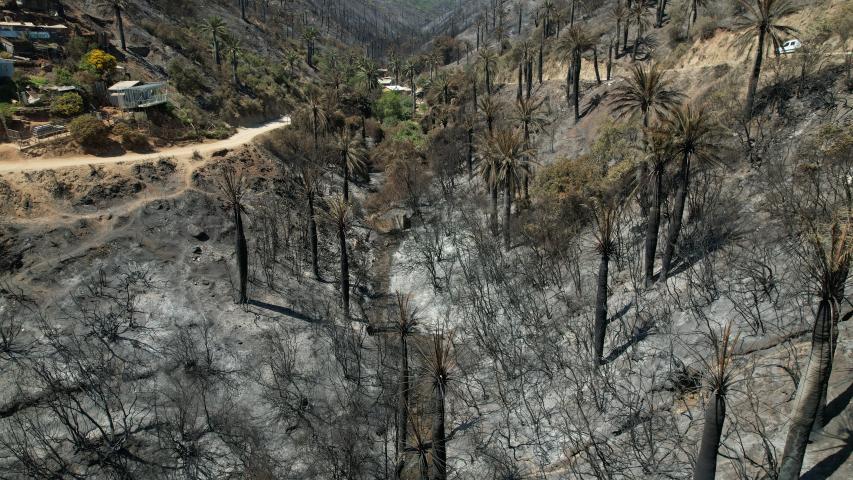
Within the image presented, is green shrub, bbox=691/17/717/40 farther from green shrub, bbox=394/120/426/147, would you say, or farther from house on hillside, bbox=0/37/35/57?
house on hillside, bbox=0/37/35/57

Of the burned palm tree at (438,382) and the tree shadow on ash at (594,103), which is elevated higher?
the tree shadow on ash at (594,103)

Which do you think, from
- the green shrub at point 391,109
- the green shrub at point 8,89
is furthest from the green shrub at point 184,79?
the green shrub at point 391,109

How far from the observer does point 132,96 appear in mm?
56406

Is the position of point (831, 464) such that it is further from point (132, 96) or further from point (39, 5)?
point (39, 5)

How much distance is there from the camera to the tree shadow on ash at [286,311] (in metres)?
40.9

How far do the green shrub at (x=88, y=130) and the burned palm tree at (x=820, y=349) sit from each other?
5733 centimetres

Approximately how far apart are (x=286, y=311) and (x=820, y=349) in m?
35.3

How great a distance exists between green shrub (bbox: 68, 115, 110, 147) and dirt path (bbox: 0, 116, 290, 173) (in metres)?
1.74

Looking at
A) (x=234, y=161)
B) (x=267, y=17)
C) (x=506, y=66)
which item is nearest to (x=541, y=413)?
(x=234, y=161)

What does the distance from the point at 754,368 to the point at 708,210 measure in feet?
56.3

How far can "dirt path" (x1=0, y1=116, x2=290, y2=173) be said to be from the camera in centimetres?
4462

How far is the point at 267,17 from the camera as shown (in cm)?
16650

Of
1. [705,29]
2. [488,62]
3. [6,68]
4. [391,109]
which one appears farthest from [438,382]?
[391,109]

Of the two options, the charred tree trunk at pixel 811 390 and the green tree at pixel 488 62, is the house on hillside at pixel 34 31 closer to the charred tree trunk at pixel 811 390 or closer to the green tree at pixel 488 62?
the green tree at pixel 488 62
